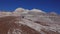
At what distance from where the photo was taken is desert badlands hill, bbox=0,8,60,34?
179 cm

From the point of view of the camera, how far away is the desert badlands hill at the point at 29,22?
5.86 feet

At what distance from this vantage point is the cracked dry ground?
1.78 meters

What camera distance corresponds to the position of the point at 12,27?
5.94 feet

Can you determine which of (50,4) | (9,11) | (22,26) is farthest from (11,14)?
(50,4)

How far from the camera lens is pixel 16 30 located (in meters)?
1.78

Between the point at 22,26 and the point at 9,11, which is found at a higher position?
the point at 9,11

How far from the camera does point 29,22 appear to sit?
1.82 metres

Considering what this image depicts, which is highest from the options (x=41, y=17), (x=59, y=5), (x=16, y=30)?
(x=59, y=5)

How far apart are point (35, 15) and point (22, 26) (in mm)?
207

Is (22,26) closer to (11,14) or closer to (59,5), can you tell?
(11,14)

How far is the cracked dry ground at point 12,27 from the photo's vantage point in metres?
1.78

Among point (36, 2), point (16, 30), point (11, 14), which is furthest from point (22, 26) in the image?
point (36, 2)

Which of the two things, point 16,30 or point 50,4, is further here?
point 50,4

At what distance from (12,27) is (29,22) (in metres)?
0.21
